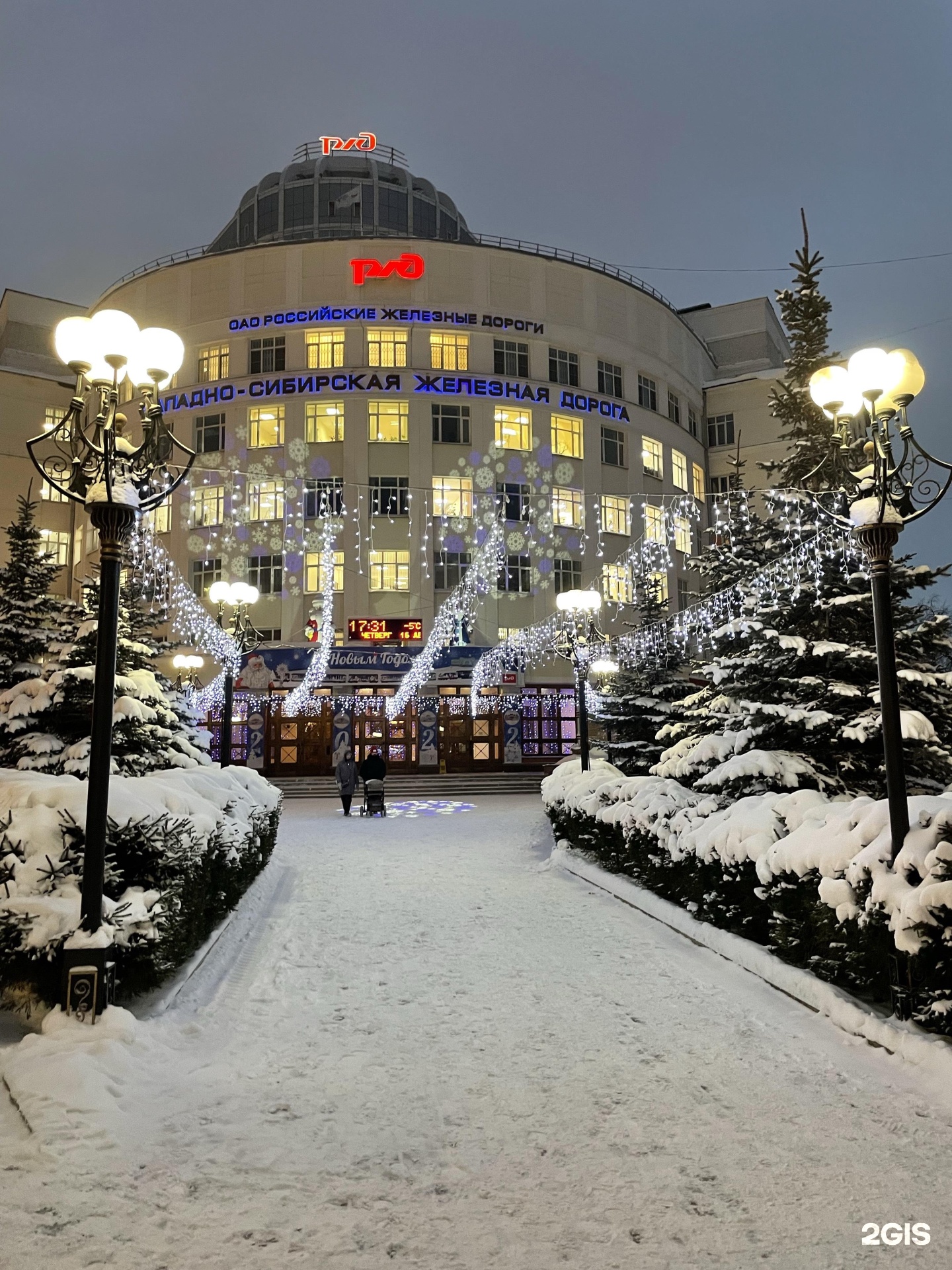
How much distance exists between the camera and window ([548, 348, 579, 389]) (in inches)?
1437

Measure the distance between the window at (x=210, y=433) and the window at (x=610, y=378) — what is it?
16.2 metres

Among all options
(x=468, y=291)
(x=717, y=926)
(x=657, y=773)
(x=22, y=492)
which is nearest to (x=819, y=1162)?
(x=717, y=926)

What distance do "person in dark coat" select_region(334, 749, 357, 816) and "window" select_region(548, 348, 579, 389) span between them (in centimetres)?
2114

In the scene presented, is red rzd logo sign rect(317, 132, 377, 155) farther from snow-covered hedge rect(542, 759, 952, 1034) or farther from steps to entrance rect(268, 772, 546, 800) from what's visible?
snow-covered hedge rect(542, 759, 952, 1034)

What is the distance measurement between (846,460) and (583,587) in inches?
1070

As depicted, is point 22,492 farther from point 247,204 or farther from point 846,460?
point 846,460

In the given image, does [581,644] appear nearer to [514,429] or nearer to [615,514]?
[514,429]

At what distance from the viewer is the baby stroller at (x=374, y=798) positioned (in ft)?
69.2

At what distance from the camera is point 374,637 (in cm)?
3266

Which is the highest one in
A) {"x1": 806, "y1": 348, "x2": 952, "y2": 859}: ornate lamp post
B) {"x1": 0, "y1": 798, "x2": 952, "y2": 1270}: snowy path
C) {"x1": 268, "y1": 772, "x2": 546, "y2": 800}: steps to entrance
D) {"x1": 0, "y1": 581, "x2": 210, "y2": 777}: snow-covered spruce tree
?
{"x1": 806, "y1": 348, "x2": 952, "y2": 859}: ornate lamp post

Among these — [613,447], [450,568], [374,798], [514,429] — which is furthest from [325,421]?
[374,798]

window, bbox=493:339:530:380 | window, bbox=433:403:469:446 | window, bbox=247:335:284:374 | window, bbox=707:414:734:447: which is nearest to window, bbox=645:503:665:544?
window, bbox=493:339:530:380

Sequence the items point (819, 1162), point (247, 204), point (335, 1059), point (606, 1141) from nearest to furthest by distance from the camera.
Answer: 1. point (819, 1162)
2. point (606, 1141)
3. point (335, 1059)
4. point (247, 204)

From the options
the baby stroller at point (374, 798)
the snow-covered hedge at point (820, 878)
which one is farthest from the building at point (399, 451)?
the snow-covered hedge at point (820, 878)
